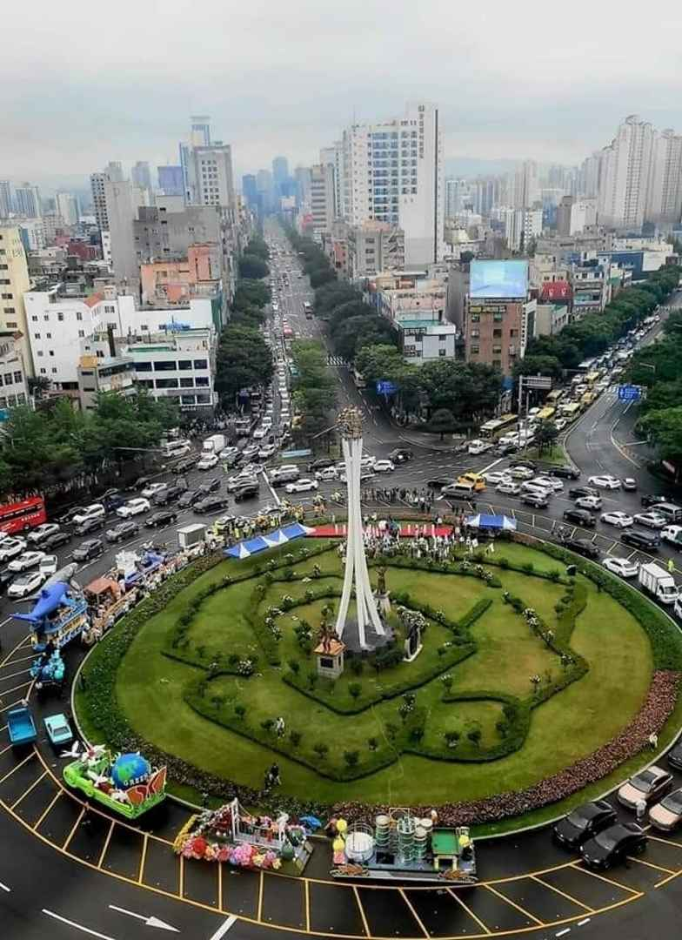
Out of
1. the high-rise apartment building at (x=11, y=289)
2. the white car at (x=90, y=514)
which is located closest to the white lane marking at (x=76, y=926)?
the white car at (x=90, y=514)

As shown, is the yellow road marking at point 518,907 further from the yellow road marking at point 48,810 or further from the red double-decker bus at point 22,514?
the red double-decker bus at point 22,514

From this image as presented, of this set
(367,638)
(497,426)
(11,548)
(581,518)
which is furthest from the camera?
(497,426)

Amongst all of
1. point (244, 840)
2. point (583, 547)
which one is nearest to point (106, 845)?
point (244, 840)

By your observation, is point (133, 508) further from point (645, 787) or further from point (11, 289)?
point (11, 289)

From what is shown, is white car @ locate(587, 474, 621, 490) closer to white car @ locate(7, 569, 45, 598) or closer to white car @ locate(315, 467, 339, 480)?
white car @ locate(315, 467, 339, 480)

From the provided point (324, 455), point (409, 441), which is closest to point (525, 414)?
point (409, 441)

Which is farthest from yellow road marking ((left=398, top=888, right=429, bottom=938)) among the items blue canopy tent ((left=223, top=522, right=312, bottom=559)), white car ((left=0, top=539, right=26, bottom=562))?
white car ((left=0, top=539, right=26, bottom=562))
